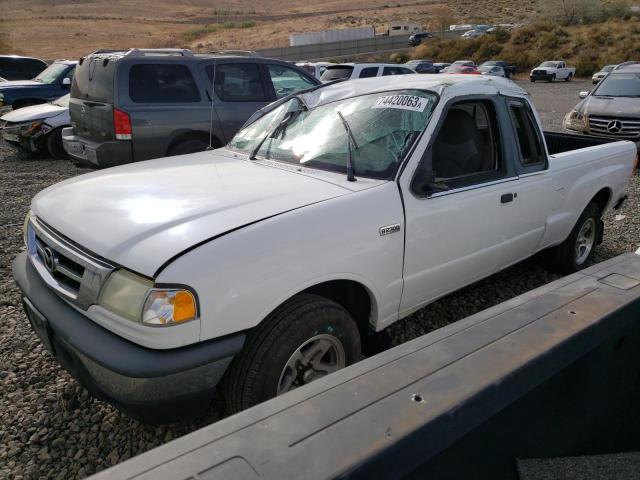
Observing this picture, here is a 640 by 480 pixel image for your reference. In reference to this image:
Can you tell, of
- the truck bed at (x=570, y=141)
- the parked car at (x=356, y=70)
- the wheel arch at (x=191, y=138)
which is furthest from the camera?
the parked car at (x=356, y=70)

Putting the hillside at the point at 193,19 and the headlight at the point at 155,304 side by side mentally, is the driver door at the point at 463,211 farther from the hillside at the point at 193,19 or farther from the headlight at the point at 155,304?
the hillside at the point at 193,19

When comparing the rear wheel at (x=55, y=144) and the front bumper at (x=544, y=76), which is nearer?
the rear wheel at (x=55, y=144)

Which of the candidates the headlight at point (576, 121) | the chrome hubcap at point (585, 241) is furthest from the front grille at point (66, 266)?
the headlight at point (576, 121)

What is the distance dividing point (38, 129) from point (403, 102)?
8346 mm

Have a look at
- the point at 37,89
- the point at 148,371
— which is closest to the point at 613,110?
the point at 148,371

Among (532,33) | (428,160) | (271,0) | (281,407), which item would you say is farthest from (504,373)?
(271,0)

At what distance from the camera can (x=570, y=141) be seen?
5.12 m

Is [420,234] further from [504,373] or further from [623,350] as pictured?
[504,373]

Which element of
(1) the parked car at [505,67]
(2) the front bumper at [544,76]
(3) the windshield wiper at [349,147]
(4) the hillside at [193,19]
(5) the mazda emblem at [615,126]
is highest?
(4) the hillside at [193,19]

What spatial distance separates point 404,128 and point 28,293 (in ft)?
7.29

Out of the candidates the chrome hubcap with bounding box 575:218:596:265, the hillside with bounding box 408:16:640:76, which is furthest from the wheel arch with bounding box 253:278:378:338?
the hillside with bounding box 408:16:640:76

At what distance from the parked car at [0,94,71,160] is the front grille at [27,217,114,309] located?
24.8ft

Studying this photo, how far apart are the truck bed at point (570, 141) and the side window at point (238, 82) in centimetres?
402

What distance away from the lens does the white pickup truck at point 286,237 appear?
206 centimetres
